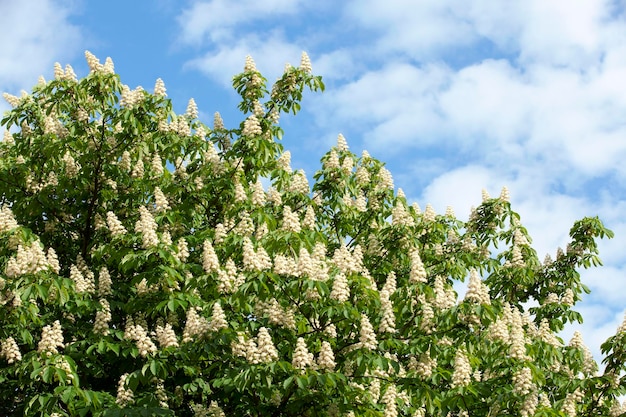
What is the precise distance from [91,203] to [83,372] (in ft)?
9.44

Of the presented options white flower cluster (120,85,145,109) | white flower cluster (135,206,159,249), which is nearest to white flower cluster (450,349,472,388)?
white flower cluster (135,206,159,249)

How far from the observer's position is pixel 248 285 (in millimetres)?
8680

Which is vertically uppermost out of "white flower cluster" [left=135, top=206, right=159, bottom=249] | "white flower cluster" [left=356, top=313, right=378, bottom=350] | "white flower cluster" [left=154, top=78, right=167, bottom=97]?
"white flower cluster" [left=154, top=78, right=167, bottom=97]

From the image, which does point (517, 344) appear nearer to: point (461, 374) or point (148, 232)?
point (461, 374)

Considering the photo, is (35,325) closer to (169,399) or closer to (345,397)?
(169,399)

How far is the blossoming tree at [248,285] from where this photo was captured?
29.6ft

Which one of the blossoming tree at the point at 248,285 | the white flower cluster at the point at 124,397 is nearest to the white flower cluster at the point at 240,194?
the blossoming tree at the point at 248,285

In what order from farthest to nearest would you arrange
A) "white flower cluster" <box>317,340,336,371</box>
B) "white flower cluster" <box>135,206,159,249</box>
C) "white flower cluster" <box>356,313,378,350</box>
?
1. "white flower cluster" <box>135,206,159,249</box>
2. "white flower cluster" <box>356,313,378,350</box>
3. "white flower cluster" <box>317,340,336,371</box>

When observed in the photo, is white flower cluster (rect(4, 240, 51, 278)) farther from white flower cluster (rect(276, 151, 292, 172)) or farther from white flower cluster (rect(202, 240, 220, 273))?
white flower cluster (rect(276, 151, 292, 172))

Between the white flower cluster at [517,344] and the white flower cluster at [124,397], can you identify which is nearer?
the white flower cluster at [124,397]

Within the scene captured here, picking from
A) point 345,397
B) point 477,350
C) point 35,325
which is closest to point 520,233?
point 477,350

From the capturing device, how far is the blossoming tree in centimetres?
902

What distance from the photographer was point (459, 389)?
927 centimetres

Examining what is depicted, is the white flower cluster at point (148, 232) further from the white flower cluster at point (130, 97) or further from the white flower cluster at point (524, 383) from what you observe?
the white flower cluster at point (524, 383)
